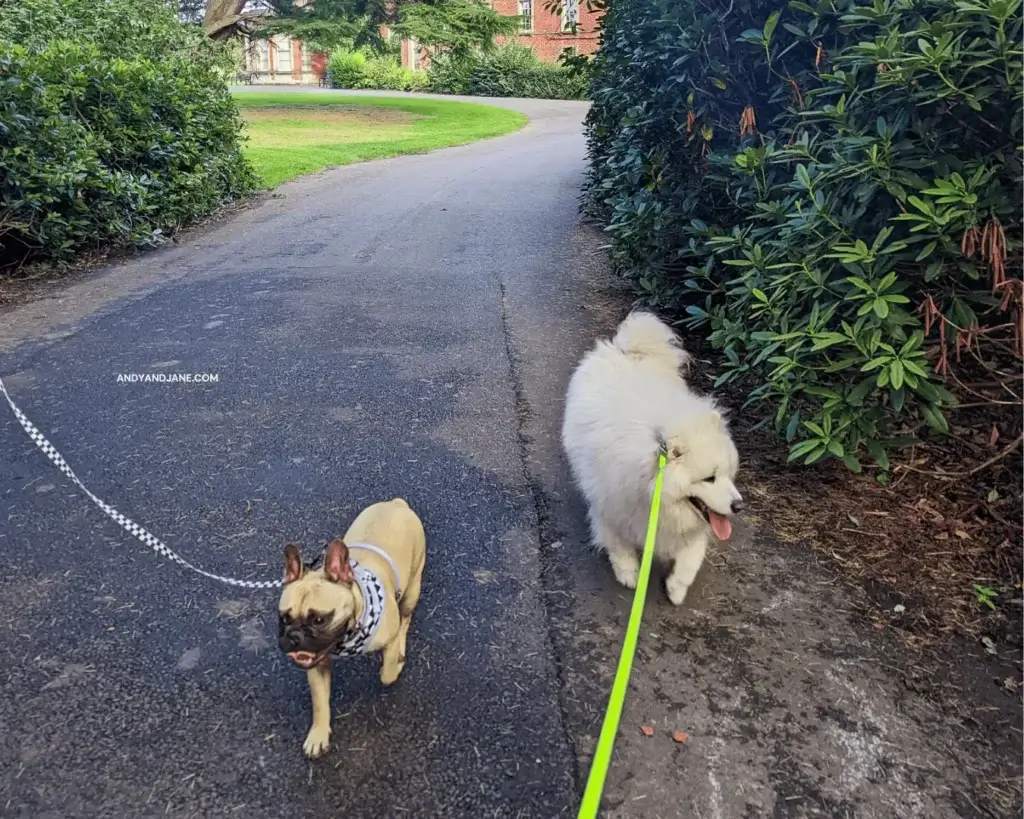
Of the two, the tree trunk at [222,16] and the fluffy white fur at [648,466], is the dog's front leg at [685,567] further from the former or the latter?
the tree trunk at [222,16]

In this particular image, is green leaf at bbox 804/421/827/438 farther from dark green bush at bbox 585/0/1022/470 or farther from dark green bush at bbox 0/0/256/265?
dark green bush at bbox 0/0/256/265

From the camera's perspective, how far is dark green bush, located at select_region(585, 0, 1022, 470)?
11.4 ft

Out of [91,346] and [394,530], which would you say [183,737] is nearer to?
[394,530]

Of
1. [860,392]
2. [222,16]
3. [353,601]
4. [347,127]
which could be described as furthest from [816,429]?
[347,127]

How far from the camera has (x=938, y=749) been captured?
293cm

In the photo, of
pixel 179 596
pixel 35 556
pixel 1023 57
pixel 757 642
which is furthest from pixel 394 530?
pixel 1023 57

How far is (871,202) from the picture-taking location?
394cm

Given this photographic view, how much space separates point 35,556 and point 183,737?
172 cm

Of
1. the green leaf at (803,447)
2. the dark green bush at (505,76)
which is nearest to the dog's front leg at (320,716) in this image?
the green leaf at (803,447)

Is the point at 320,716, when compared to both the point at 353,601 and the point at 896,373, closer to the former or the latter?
the point at 353,601

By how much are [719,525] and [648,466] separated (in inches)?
15.4

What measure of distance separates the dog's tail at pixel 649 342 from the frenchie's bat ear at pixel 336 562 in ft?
8.28

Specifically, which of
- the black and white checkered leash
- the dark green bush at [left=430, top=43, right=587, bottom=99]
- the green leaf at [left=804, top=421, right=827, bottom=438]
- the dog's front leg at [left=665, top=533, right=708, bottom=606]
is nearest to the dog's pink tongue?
the dog's front leg at [left=665, top=533, right=708, bottom=606]

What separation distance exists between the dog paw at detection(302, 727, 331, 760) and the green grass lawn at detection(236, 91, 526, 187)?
15.4m
